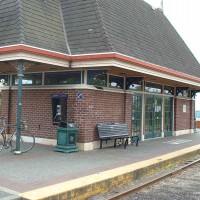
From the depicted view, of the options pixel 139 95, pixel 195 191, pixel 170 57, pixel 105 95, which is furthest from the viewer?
pixel 170 57

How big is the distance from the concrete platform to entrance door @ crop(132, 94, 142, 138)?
2159 millimetres

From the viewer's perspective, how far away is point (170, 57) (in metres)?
15.4

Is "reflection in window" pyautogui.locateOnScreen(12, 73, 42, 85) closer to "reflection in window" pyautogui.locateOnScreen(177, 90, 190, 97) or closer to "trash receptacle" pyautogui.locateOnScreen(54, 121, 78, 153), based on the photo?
"trash receptacle" pyautogui.locateOnScreen(54, 121, 78, 153)

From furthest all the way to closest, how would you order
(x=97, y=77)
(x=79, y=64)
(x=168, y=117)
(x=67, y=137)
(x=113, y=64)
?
(x=168, y=117)
(x=97, y=77)
(x=79, y=64)
(x=67, y=137)
(x=113, y=64)

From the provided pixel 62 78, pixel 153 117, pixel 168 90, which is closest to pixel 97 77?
pixel 62 78

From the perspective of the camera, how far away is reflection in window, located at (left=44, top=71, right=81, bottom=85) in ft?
35.7

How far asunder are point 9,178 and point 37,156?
2.63 m

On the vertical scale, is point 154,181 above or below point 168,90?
below

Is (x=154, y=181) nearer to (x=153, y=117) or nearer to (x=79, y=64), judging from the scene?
(x=79, y=64)

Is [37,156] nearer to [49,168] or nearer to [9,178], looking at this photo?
[49,168]

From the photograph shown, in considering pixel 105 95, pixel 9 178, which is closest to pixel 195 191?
pixel 9 178

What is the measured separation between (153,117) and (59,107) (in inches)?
Answer: 218

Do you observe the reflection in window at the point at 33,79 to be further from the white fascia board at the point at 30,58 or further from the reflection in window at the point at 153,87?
A: the reflection in window at the point at 153,87

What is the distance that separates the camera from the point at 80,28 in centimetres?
1130
